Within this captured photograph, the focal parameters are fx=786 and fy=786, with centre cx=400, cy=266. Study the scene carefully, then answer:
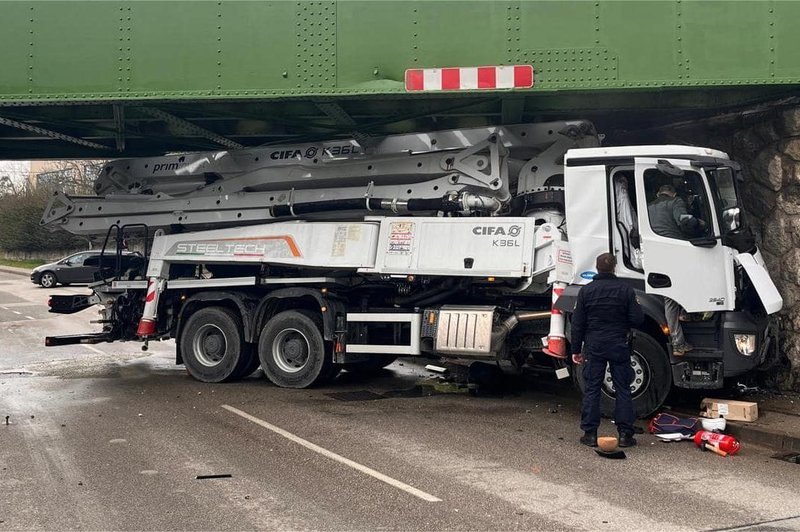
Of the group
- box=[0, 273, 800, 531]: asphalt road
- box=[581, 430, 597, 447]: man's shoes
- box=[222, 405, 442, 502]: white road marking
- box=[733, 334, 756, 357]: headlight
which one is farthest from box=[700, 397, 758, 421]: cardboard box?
box=[222, 405, 442, 502]: white road marking

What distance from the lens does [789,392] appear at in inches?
331

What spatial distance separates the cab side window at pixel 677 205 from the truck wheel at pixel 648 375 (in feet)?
3.52

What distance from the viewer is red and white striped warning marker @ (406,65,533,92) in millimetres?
7992

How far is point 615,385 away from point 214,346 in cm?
558

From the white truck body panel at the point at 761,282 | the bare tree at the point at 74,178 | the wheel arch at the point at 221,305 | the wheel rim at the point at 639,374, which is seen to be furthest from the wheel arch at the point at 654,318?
the bare tree at the point at 74,178

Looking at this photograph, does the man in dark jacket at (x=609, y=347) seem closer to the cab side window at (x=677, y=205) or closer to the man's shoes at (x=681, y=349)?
the man's shoes at (x=681, y=349)

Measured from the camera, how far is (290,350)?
32.4ft

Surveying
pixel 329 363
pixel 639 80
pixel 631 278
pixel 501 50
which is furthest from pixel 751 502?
pixel 329 363

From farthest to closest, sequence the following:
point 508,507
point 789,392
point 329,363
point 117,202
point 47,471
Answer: point 117,202
point 329,363
point 789,392
point 47,471
point 508,507

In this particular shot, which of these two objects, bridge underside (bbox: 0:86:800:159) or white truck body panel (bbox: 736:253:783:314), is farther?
bridge underside (bbox: 0:86:800:159)

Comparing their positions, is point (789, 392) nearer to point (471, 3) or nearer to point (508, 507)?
point (508, 507)

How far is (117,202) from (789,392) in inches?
338

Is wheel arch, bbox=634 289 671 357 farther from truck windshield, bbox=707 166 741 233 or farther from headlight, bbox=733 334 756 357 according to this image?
truck windshield, bbox=707 166 741 233

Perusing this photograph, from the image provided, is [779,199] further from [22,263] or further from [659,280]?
[22,263]
